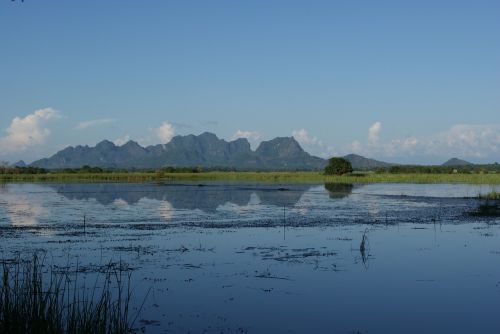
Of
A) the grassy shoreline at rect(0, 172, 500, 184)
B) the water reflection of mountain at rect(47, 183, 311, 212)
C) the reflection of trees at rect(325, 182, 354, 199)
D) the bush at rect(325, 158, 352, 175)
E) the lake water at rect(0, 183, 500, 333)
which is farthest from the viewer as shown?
the bush at rect(325, 158, 352, 175)

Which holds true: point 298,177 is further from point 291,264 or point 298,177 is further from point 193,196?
point 291,264

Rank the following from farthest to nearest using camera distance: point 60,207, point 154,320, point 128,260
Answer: point 60,207
point 128,260
point 154,320

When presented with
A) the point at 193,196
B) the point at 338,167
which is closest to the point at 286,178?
the point at 338,167

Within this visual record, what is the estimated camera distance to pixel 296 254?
17.3 meters

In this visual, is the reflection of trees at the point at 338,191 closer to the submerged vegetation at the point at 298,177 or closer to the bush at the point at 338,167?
the submerged vegetation at the point at 298,177

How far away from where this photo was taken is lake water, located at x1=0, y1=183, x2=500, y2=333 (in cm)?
1087

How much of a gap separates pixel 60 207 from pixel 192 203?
873 cm

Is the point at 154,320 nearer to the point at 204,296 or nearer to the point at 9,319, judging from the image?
the point at 204,296

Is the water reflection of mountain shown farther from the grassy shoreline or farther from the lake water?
the grassy shoreline

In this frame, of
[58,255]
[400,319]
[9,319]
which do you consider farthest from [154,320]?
[58,255]

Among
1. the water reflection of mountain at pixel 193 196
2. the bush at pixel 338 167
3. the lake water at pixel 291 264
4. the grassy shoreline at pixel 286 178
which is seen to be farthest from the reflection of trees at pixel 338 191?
the bush at pixel 338 167

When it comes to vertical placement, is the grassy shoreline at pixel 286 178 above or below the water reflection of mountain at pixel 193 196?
Answer: above

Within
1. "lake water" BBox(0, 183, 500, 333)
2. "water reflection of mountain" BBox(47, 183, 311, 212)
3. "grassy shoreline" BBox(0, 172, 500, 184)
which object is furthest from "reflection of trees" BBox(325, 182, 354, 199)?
"lake water" BBox(0, 183, 500, 333)

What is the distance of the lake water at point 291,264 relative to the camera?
10.9 meters
